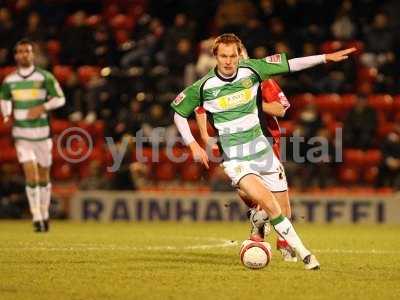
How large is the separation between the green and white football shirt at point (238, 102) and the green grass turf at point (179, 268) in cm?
119

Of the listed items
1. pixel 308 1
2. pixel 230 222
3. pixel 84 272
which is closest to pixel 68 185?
pixel 230 222

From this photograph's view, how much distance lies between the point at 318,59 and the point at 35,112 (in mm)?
6625

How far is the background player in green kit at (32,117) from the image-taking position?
47.1ft

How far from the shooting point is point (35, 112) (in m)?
14.4

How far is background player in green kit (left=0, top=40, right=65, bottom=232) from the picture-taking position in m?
14.4

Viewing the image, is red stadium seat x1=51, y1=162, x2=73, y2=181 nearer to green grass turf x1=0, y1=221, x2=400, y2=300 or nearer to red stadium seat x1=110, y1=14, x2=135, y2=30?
red stadium seat x1=110, y1=14, x2=135, y2=30

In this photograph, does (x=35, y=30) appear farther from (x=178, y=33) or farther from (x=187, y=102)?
(x=187, y=102)

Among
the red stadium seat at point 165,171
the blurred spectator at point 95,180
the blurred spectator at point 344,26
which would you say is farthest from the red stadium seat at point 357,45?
the blurred spectator at point 95,180

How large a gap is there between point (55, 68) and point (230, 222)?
590 cm

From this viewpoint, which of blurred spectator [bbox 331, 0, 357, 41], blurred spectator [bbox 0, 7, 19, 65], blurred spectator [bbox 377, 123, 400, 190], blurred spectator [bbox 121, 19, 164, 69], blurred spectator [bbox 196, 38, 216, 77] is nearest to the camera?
blurred spectator [bbox 377, 123, 400, 190]

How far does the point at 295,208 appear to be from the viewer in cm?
1744

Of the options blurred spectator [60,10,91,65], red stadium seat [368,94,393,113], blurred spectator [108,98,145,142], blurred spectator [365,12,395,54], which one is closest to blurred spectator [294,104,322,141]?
red stadium seat [368,94,393,113]

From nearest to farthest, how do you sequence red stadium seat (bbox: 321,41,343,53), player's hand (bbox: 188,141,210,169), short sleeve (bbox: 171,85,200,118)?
player's hand (bbox: 188,141,210,169) < short sleeve (bbox: 171,85,200,118) < red stadium seat (bbox: 321,41,343,53)

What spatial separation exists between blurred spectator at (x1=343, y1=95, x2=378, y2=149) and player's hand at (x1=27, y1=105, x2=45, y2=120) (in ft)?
20.6
